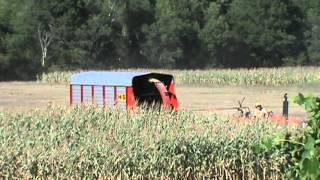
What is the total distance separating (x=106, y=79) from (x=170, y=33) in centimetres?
5257

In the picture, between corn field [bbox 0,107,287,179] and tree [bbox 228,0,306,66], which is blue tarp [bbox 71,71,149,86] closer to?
corn field [bbox 0,107,287,179]

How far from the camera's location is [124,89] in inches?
755

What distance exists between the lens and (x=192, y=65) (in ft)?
250

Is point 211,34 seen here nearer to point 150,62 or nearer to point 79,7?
point 150,62

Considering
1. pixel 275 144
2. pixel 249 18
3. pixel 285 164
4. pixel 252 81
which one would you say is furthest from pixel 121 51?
pixel 275 144

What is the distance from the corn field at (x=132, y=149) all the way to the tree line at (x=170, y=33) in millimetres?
57490

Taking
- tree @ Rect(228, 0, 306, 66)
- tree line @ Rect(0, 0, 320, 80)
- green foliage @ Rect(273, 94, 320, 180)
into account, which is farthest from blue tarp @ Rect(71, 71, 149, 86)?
tree @ Rect(228, 0, 306, 66)

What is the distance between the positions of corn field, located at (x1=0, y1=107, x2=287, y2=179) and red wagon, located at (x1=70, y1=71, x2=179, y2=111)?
8316 mm

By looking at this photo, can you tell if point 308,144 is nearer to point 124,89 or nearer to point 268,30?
point 124,89

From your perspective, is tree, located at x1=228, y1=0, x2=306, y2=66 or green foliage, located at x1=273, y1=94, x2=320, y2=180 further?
tree, located at x1=228, y1=0, x2=306, y2=66

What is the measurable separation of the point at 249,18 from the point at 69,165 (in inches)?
2741

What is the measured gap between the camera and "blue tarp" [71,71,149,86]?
19.4m

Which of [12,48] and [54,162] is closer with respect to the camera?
[54,162]

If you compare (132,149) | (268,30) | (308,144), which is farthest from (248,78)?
(308,144)
